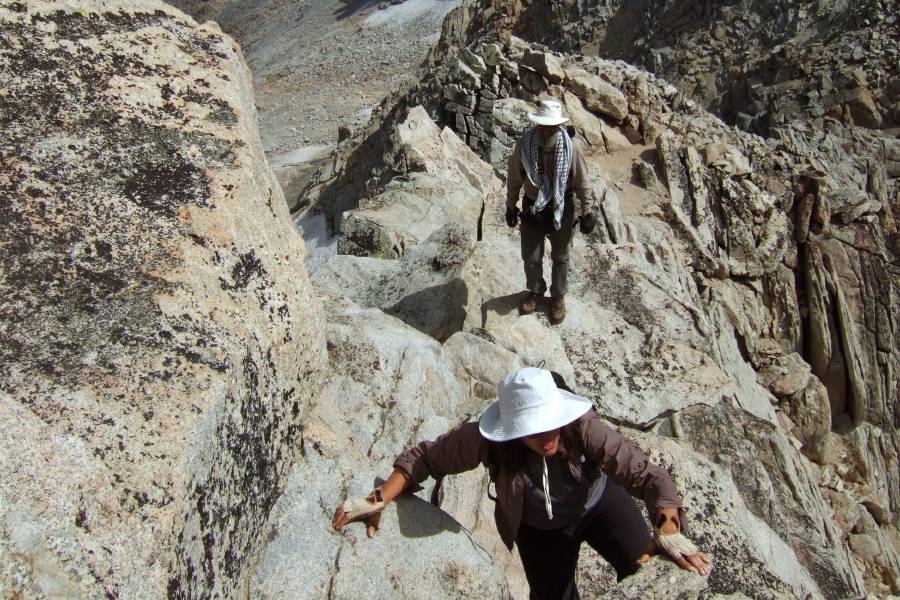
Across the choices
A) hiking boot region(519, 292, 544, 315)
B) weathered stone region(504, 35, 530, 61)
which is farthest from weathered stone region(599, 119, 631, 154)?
hiking boot region(519, 292, 544, 315)

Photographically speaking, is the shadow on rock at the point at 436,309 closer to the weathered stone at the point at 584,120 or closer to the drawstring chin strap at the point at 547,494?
the drawstring chin strap at the point at 547,494

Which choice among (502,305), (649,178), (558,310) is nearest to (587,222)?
(558,310)

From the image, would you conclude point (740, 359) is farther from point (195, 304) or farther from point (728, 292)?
point (195, 304)

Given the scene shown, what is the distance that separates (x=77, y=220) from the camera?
12.6 feet

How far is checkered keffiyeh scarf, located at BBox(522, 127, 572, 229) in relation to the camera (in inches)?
260

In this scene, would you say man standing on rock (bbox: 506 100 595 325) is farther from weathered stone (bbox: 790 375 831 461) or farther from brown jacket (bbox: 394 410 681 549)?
weathered stone (bbox: 790 375 831 461)

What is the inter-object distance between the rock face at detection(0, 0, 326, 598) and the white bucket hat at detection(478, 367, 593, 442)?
1.50 metres

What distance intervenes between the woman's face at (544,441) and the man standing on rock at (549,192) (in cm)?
371

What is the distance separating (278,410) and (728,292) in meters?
10.8

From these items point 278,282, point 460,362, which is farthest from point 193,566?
point 460,362

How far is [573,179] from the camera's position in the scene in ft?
22.4

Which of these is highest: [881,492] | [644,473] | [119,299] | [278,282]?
[119,299]

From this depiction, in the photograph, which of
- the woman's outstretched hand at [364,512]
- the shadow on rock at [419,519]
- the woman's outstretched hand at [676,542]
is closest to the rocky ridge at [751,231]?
the shadow on rock at [419,519]

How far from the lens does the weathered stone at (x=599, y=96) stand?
48.0ft
